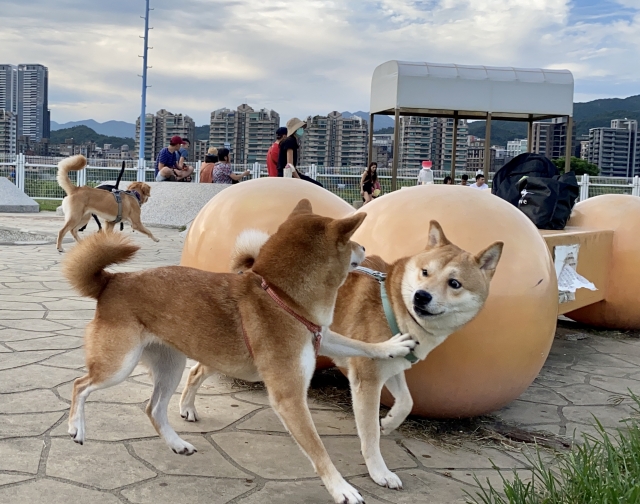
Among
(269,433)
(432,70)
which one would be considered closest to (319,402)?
(269,433)

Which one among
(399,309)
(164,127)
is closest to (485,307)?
(399,309)

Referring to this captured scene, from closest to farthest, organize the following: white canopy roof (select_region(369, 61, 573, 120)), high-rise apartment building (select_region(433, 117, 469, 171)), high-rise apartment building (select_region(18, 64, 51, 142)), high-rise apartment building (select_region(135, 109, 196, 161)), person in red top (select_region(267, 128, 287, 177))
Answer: person in red top (select_region(267, 128, 287, 177)), white canopy roof (select_region(369, 61, 573, 120)), high-rise apartment building (select_region(433, 117, 469, 171)), high-rise apartment building (select_region(135, 109, 196, 161)), high-rise apartment building (select_region(18, 64, 51, 142))

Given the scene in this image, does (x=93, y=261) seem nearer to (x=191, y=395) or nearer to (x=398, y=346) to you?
(x=191, y=395)

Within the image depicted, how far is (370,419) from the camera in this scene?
3.16 m

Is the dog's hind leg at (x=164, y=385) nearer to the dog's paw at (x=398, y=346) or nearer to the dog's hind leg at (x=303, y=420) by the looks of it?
the dog's hind leg at (x=303, y=420)

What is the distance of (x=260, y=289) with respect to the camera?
3.02 m

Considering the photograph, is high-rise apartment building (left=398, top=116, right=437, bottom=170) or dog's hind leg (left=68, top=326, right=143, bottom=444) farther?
high-rise apartment building (left=398, top=116, right=437, bottom=170)

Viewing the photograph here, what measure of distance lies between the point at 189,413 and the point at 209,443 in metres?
0.35

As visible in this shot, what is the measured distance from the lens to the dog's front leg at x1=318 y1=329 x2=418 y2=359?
3145mm

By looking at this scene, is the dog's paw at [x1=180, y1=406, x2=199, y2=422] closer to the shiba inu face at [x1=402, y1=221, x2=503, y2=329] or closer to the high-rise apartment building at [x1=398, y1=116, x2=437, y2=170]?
the shiba inu face at [x1=402, y1=221, x2=503, y2=329]

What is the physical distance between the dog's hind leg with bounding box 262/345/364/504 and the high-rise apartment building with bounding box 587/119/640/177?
127ft

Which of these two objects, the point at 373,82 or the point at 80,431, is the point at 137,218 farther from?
the point at 80,431

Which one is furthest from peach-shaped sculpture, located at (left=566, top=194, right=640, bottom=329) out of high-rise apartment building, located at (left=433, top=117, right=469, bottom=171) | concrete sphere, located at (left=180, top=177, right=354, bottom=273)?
high-rise apartment building, located at (left=433, top=117, right=469, bottom=171)

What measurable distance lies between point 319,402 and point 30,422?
164cm
